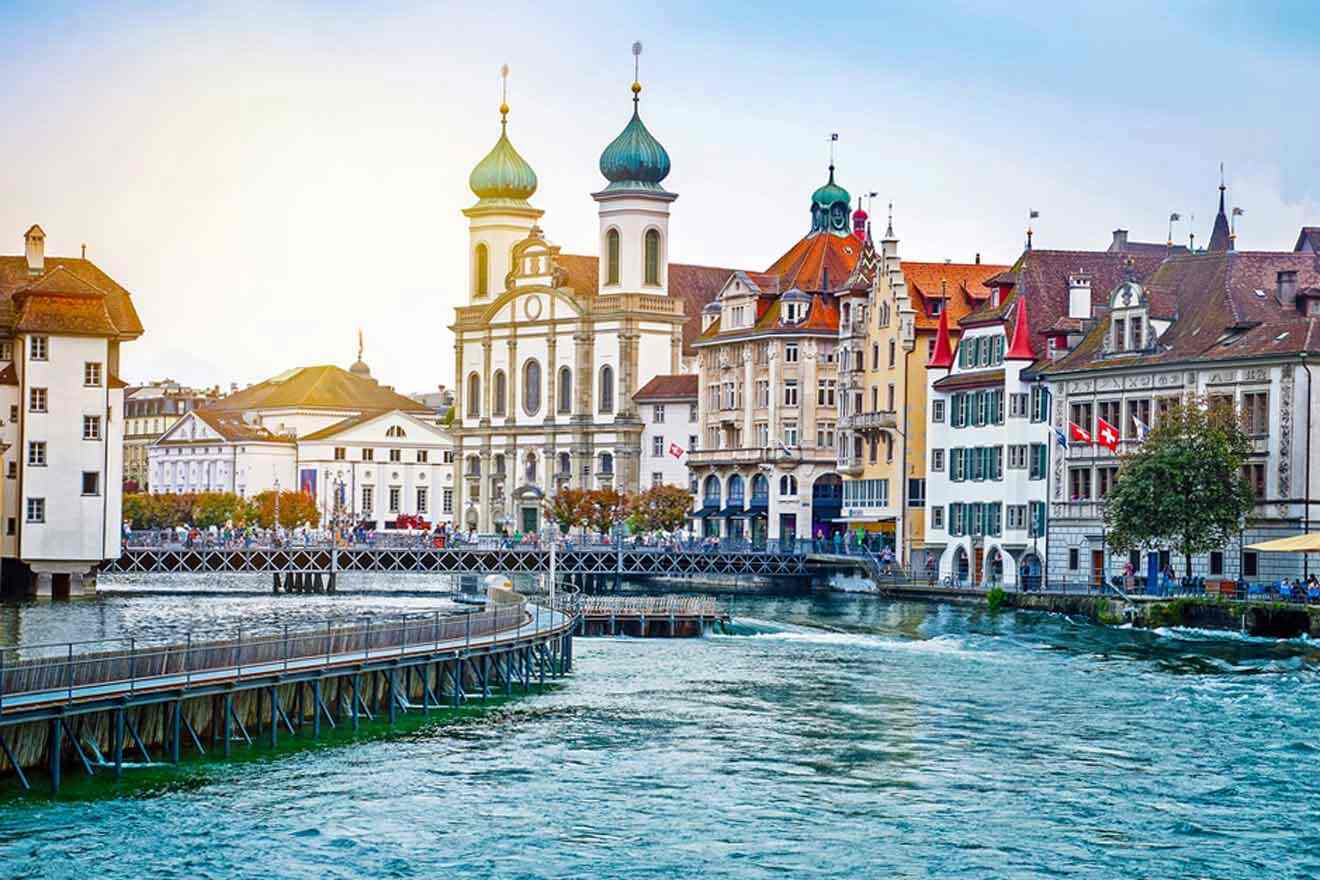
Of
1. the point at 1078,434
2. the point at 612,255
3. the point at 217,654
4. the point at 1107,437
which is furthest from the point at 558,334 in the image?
the point at 217,654

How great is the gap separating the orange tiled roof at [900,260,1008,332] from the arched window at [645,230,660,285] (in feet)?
123

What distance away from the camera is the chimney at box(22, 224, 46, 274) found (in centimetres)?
11431

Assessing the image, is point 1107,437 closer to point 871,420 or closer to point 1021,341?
point 1021,341

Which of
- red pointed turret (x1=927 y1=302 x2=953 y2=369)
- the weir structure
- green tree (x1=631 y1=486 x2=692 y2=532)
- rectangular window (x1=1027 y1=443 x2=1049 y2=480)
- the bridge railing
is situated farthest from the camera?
green tree (x1=631 y1=486 x2=692 y2=532)

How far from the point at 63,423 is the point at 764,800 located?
212 feet

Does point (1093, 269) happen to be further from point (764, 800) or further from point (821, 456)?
point (764, 800)

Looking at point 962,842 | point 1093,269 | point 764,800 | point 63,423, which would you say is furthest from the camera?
point 1093,269

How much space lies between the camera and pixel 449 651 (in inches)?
2427

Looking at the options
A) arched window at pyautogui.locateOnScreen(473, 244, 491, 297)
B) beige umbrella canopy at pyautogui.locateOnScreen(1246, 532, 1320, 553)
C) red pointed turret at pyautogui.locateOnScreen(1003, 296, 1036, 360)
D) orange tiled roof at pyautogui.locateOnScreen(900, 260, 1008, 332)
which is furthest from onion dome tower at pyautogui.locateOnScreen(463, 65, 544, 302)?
beige umbrella canopy at pyautogui.locateOnScreen(1246, 532, 1320, 553)

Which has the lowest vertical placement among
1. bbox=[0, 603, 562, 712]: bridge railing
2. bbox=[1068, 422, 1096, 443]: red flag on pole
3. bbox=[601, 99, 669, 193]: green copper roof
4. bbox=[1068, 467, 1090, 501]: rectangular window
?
bbox=[0, 603, 562, 712]: bridge railing

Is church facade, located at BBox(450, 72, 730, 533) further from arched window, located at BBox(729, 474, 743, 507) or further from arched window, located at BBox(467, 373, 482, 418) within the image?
arched window, located at BBox(729, 474, 743, 507)

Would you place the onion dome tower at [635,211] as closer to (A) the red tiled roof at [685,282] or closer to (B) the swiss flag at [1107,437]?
(A) the red tiled roof at [685,282]

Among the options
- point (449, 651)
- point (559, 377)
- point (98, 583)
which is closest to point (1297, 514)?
point (449, 651)

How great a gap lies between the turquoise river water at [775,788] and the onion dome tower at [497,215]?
11154 centimetres
